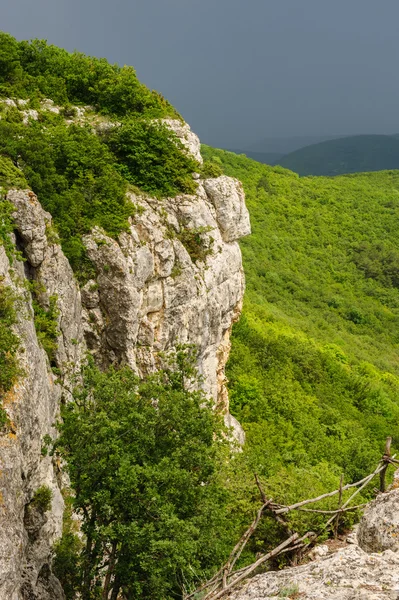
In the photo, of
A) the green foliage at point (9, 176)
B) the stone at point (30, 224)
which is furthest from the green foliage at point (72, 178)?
the stone at point (30, 224)

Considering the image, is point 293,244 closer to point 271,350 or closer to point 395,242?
point 395,242

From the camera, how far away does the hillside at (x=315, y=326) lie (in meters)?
30.9

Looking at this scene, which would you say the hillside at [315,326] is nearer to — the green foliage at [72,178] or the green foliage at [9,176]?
the green foliage at [72,178]

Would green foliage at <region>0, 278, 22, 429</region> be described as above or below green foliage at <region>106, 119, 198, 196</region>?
below

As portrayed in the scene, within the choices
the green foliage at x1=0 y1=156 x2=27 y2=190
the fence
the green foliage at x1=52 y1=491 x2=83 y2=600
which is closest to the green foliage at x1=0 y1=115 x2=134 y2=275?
the green foliage at x1=0 y1=156 x2=27 y2=190

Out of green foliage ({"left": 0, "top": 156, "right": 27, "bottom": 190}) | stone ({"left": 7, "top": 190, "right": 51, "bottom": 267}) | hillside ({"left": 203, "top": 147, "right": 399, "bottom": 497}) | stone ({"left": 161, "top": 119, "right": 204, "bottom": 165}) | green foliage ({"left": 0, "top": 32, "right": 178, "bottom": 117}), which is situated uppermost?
green foliage ({"left": 0, "top": 32, "right": 178, "bottom": 117})

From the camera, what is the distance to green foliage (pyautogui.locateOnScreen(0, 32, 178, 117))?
74.0 feet

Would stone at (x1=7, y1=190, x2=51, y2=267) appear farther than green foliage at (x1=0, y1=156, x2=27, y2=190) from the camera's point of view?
No

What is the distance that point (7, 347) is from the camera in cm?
1117

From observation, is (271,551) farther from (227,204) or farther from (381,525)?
(227,204)

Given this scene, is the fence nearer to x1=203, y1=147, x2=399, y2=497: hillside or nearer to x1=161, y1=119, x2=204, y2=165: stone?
x1=203, y1=147, x2=399, y2=497: hillside

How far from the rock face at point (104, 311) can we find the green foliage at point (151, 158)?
29.4 inches

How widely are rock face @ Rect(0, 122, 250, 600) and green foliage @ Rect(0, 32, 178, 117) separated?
2411mm

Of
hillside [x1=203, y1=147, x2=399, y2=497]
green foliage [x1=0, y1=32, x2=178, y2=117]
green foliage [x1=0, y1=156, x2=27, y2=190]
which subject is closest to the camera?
green foliage [x1=0, y1=156, x2=27, y2=190]
